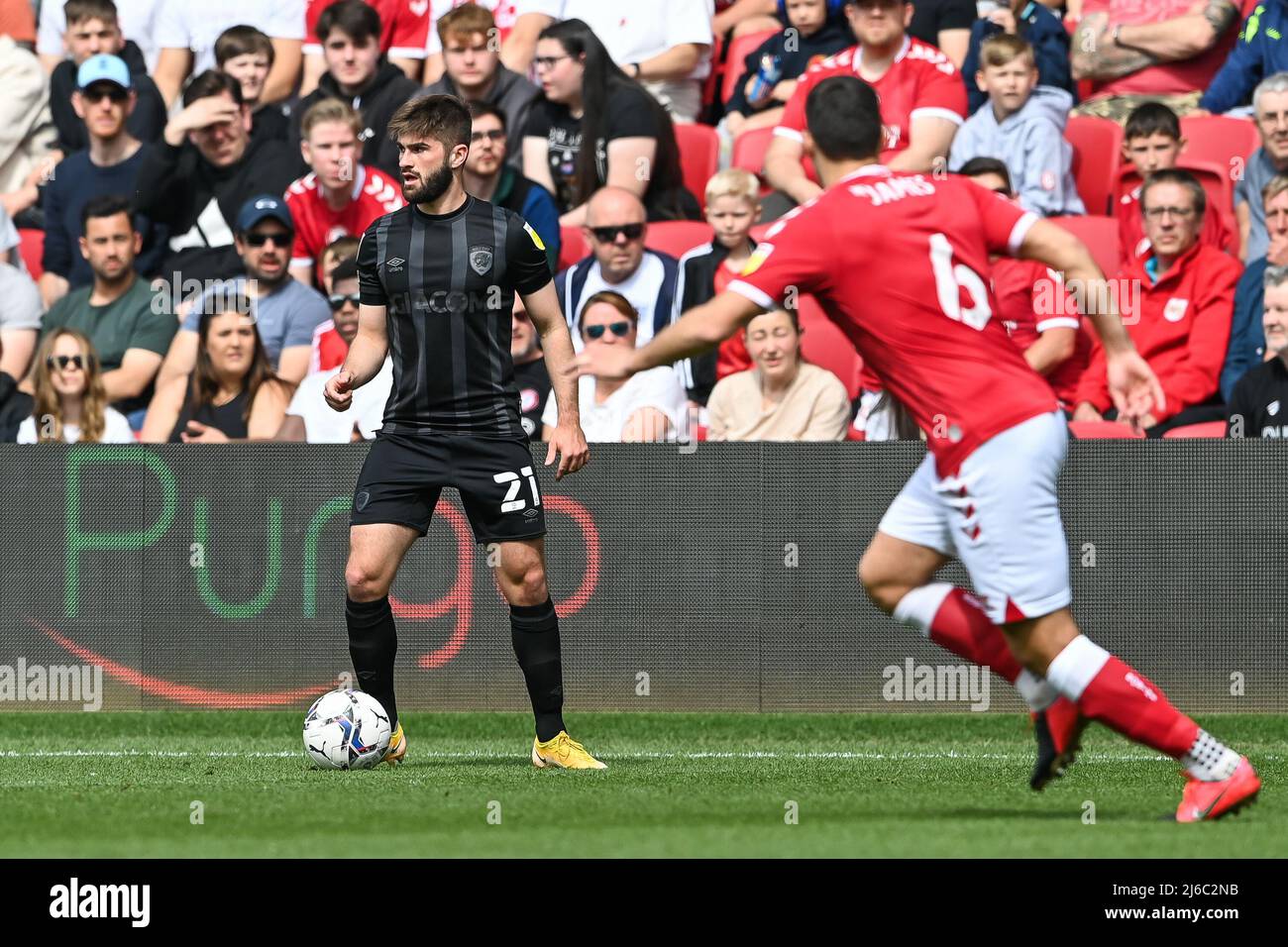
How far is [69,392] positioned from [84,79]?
2863 mm

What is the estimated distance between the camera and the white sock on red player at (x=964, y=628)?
6242 millimetres

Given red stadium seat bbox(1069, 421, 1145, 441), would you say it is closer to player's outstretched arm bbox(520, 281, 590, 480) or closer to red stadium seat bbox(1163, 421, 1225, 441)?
red stadium seat bbox(1163, 421, 1225, 441)

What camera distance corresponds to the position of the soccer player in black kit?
25.2ft

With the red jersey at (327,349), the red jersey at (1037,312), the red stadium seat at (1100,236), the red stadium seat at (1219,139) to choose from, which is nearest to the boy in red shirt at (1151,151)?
the red stadium seat at (1100,236)

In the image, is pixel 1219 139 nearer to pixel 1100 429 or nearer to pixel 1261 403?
pixel 1261 403

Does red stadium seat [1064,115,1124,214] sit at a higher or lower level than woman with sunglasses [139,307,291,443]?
higher

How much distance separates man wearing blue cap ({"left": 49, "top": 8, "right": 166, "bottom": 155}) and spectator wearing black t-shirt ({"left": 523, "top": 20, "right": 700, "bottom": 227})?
2773 millimetres

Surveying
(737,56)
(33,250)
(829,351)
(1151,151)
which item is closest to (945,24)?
(737,56)

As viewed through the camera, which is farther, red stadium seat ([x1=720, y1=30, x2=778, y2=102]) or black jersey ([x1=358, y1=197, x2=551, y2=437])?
red stadium seat ([x1=720, y1=30, x2=778, y2=102])

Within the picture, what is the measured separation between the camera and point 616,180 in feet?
41.1

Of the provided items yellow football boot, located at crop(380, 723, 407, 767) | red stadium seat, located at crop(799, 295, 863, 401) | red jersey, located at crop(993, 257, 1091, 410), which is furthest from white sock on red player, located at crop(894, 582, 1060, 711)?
red stadium seat, located at crop(799, 295, 863, 401)

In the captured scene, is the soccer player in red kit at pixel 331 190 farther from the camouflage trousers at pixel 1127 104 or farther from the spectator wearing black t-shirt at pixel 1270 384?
the spectator wearing black t-shirt at pixel 1270 384

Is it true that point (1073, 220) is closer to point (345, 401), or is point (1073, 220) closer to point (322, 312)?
point (322, 312)

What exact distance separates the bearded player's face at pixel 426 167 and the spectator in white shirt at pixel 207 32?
7.15 metres
